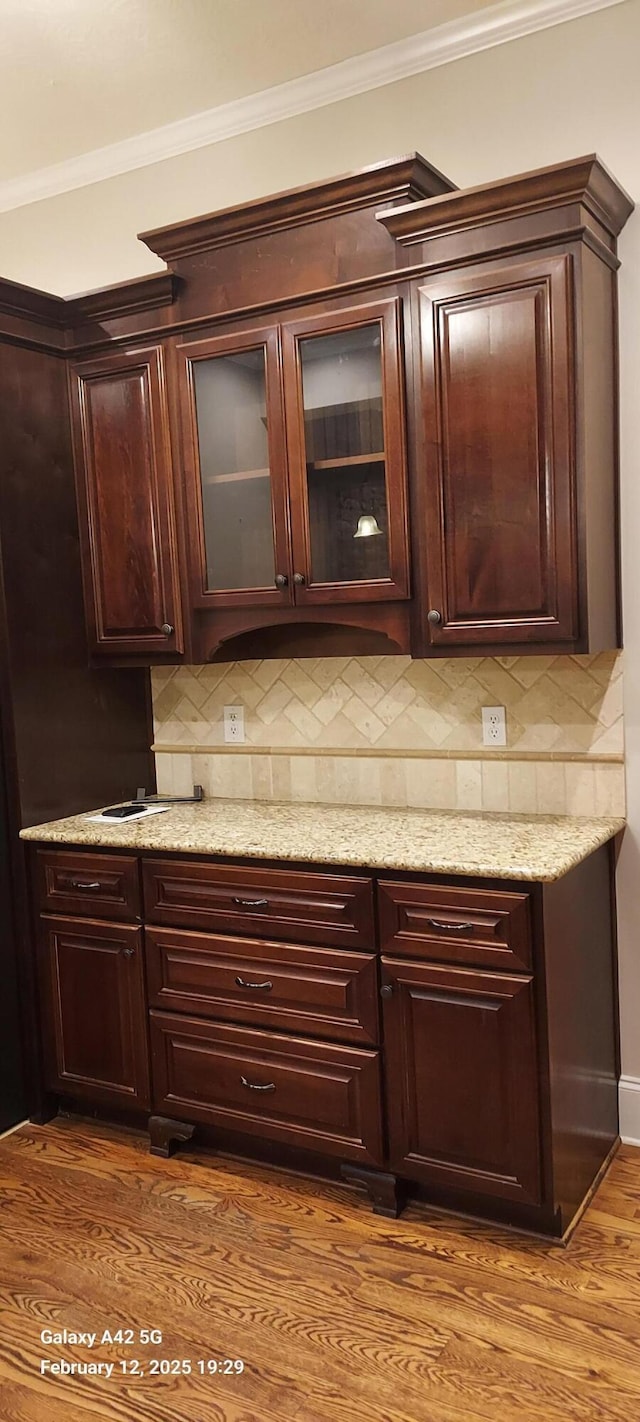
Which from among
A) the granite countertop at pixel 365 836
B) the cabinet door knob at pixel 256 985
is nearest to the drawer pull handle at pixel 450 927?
the granite countertop at pixel 365 836

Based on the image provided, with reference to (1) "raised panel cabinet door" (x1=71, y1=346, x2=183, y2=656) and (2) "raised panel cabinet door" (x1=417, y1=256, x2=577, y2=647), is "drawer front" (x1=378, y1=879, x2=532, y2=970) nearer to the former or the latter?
(2) "raised panel cabinet door" (x1=417, y1=256, x2=577, y2=647)

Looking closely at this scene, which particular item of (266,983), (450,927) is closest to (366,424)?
(450,927)

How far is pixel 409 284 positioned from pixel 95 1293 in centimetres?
243

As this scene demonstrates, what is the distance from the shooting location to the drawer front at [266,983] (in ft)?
8.13

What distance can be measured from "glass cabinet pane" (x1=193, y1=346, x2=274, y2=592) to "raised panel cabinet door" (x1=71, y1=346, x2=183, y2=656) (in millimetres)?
128

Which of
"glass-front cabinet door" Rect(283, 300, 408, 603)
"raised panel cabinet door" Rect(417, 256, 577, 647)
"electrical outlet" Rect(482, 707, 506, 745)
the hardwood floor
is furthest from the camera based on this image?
"electrical outlet" Rect(482, 707, 506, 745)

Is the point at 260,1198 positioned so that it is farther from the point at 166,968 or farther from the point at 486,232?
the point at 486,232

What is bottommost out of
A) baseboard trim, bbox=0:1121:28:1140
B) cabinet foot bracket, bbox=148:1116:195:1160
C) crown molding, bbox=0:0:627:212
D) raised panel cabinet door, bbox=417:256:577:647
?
baseboard trim, bbox=0:1121:28:1140

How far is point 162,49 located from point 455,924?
2429mm

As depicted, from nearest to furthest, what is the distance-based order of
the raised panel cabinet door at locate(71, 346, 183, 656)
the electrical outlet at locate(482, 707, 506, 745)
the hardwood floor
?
the hardwood floor < the electrical outlet at locate(482, 707, 506, 745) < the raised panel cabinet door at locate(71, 346, 183, 656)

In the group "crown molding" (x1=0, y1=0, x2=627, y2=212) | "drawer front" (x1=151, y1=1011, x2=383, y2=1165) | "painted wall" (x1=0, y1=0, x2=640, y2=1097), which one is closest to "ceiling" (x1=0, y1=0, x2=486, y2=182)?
"crown molding" (x1=0, y1=0, x2=627, y2=212)

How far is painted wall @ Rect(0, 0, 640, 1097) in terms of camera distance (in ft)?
8.49

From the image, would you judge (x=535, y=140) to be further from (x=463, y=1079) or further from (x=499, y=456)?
(x=463, y=1079)

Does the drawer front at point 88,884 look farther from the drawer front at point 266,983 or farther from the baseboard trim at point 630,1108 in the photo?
the baseboard trim at point 630,1108
